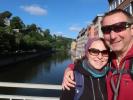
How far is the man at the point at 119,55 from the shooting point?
5.90ft

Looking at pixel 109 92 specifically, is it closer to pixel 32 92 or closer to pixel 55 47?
pixel 32 92

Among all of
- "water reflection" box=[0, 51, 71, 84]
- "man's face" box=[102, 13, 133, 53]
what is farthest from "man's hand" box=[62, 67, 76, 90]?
"water reflection" box=[0, 51, 71, 84]

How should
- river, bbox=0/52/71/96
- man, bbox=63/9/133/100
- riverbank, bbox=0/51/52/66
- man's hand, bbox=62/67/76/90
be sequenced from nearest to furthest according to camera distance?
1. man, bbox=63/9/133/100
2. man's hand, bbox=62/67/76/90
3. river, bbox=0/52/71/96
4. riverbank, bbox=0/51/52/66

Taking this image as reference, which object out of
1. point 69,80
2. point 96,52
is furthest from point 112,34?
point 69,80

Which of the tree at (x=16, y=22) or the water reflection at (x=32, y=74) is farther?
the tree at (x=16, y=22)

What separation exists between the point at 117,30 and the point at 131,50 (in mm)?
145

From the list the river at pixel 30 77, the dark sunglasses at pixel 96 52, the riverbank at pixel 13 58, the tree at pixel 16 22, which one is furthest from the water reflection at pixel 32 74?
the tree at pixel 16 22

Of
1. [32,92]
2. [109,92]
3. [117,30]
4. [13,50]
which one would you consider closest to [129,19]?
[117,30]

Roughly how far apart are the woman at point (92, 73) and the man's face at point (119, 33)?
0.30ft

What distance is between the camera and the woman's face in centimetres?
196

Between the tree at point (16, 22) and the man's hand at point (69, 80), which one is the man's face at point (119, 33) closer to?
the man's hand at point (69, 80)

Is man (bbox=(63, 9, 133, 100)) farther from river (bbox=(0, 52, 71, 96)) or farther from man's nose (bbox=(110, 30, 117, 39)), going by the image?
river (bbox=(0, 52, 71, 96))

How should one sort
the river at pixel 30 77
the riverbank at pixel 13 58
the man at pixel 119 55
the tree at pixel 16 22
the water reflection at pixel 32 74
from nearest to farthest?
the man at pixel 119 55, the river at pixel 30 77, the water reflection at pixel 32 74, the riverbank at pixel 13 58, the tree at pixel 16 22

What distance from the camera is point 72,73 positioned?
194 cm
